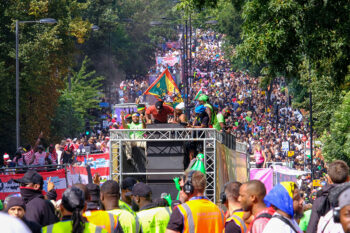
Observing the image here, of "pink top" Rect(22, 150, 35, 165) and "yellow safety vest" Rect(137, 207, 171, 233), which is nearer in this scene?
"yellow safety vest" Rect(137, 207, 171, 233)

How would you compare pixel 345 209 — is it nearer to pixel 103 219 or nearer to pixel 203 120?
pixel 103 219

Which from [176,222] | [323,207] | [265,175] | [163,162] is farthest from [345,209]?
[265,175]

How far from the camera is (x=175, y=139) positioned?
15703mm

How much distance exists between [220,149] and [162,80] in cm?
781

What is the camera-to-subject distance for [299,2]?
16.2 m

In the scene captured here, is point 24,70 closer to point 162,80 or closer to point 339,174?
point 162,80

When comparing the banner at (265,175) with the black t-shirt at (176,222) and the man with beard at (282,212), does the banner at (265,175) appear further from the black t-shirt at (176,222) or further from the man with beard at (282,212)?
the man with beard at (282,212)

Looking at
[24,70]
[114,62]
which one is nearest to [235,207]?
[24,70]

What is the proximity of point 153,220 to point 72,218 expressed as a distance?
1.89 m

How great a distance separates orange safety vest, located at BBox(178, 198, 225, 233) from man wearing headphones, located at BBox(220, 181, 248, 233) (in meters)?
0.11

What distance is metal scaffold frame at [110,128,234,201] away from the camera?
→ 51.4 ft

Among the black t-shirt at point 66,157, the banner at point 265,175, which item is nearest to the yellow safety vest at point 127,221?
the banner at point 265,175

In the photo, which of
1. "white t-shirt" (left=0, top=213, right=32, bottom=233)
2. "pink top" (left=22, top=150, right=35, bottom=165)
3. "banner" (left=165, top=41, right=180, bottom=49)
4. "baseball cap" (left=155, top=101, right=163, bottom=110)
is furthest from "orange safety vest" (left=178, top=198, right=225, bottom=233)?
"banner" (left=165, top=41, right=180, bottom=49)

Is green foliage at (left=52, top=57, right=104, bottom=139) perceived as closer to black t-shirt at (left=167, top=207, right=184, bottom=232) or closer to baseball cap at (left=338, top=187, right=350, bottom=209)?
black t-shirt at (left=167, top=207, right=184, bottom=232)
